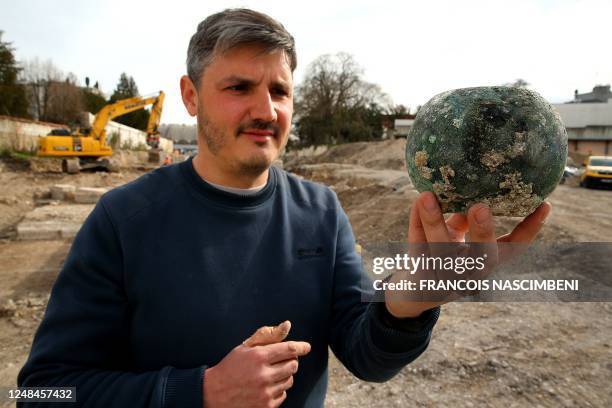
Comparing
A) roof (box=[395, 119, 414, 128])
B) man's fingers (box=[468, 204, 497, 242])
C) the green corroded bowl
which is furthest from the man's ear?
roof (box=[395, 119, 414, 128])

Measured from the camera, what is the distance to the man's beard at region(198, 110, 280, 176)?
1.83 m

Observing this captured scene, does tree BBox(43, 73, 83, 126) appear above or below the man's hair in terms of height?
above

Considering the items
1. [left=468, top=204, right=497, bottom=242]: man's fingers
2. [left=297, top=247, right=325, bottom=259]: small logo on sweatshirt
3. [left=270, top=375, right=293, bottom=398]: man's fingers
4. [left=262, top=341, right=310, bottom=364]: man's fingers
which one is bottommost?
[left=270, top=375, right=293, bottom=398]: man's fingers

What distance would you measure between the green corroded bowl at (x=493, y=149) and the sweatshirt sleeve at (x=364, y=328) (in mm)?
521

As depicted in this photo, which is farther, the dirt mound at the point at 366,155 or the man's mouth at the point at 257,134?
the dirt mound at the point at 366,155

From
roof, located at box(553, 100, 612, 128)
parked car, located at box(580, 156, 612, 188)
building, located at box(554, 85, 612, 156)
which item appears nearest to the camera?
parked car, located at box(580, 156, 612, 188)

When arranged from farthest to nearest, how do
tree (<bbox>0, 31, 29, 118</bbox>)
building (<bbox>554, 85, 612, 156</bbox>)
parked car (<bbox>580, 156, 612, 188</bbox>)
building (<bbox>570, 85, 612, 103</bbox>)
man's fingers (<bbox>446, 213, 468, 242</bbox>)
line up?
1. building (<bbox>570, 85, 612, 103</bbox>)
2. building (<bbox>554, 85, 612, 156</bbox>)
3. tree (<bbox>0, 31, 29, 118</bbox>)
4. parked car (<bbox>580, 156, 612, 188</bbox>)
5. man's fingers (<bbox>446, 213, 468, 242</bbox>)

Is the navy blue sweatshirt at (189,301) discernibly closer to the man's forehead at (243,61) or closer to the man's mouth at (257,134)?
the man's mouth at (257,134)

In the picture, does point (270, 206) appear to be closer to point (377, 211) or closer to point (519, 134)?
point (519, 134)

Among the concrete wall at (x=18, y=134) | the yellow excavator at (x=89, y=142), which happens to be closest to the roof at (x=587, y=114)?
the yellow excavator at (x=89, y=142)

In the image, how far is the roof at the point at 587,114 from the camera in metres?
43.5

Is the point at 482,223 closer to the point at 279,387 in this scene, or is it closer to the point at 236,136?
the point at 279,387

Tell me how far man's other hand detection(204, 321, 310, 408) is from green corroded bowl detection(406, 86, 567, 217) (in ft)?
2.90

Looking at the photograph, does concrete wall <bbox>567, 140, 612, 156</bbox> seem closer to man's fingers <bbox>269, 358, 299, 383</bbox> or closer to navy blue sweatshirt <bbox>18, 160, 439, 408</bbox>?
navy blue sweatshirt <bbox>18, 160, 439, 408</bbox>
